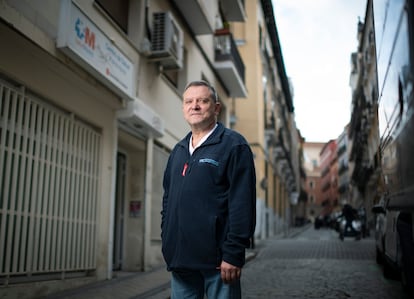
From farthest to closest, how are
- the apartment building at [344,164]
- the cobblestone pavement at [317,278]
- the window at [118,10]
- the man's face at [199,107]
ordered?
the apartment building at [344,164]
the window at [118,10]
the cobblestone pavement at [317,278]
the man's face at [199,107]

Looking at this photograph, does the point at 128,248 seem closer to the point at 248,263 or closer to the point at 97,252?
the point at 97,252

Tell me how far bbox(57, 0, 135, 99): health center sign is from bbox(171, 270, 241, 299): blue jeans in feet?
14.5

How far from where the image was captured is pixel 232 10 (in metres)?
19.1

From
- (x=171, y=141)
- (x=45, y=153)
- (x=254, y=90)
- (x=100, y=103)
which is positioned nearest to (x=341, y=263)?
(x=171, y=141)

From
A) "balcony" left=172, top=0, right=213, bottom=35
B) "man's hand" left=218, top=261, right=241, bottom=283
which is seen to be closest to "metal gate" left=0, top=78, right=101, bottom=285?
"man's hand" left=218, top=261, right=241, bottom=283

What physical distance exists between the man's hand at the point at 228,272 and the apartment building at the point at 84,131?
12.7ft

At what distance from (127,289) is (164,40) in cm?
531

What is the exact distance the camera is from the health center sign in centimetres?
652

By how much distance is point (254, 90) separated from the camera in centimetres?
2539

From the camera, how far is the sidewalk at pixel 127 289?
21.6 ft

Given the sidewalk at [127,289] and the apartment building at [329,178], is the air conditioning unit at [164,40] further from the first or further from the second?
the apartment building at [329,178]

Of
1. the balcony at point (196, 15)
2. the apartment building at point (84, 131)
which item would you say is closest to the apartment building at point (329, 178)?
the balcony at point (196, 15)

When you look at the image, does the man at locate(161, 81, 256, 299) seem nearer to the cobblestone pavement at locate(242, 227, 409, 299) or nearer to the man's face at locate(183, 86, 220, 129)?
the man's face at locate(183, 86, 220, 129)

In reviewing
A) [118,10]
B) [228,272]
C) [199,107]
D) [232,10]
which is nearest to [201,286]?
[228,272]
